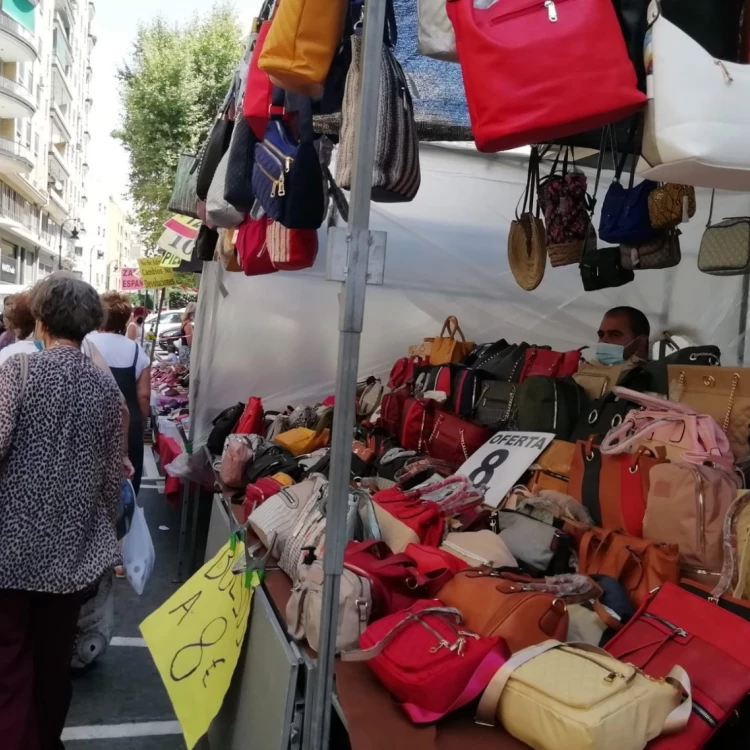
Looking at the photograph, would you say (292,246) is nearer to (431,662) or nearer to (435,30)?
(435,30)

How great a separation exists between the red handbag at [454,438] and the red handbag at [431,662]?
207cm

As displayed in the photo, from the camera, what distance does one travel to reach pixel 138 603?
494 centimetres

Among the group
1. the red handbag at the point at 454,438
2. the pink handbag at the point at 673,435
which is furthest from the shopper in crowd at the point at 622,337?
the pink handbag at the point at 673,435

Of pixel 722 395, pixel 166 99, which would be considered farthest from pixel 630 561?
pixel 166 99

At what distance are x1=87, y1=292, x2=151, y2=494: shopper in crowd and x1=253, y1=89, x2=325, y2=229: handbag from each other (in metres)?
2.60

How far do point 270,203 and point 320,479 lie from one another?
118 cm

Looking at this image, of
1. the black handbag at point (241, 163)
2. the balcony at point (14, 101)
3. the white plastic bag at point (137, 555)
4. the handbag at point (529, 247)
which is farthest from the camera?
the balcony at point (14, 101)

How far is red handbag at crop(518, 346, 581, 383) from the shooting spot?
13.9ft

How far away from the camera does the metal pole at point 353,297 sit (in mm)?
1651

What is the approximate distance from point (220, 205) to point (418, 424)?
1572 millimetres

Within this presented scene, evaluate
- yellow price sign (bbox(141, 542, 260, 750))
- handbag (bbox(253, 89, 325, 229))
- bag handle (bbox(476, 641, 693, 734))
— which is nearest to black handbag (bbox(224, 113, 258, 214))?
handbag (bbox(253, 89, 325, 229))

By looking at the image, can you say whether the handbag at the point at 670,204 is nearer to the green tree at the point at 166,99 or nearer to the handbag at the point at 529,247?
the handbag at the point at 529,247

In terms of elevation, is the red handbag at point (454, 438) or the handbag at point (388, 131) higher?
the handbag at point (388, 131)

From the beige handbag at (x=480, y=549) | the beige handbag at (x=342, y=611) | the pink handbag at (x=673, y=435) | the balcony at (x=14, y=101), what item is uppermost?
the balcony at (x=14, y=101)
